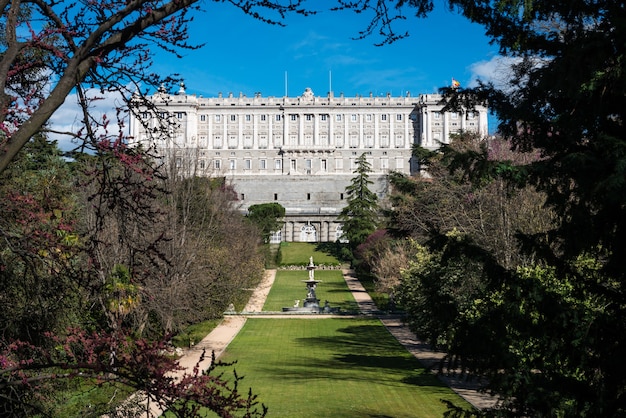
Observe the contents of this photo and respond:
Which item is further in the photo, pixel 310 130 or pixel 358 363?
pixel 310 130

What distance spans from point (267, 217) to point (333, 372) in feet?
137

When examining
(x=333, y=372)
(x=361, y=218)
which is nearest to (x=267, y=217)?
(x=361, y=218)

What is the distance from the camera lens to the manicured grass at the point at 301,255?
5170cm

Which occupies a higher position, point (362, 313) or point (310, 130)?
point (310, 130)

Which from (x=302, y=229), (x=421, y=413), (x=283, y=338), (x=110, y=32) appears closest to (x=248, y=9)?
(x=110, y=32)

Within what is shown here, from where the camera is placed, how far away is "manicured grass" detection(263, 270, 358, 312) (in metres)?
32.5

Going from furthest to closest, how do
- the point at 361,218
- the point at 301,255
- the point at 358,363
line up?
the point at 301,255 < the point at 361,218 < the point at 358,363

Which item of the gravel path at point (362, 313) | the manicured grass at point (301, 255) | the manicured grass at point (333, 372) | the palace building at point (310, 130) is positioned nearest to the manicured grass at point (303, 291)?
the gravel path at point (362, 313)

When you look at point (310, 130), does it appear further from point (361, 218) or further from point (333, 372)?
point (333, 372)

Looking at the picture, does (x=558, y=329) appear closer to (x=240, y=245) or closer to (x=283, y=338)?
(x=283, y=338)

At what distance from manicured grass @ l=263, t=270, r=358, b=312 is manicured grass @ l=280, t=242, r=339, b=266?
315 centimetres

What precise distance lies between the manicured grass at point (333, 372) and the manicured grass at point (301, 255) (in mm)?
25483

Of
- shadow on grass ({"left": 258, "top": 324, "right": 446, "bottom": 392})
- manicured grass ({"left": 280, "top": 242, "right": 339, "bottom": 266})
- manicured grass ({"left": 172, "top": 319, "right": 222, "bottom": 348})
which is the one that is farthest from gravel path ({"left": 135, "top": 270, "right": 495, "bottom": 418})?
manicured grass ({"left": 280, "top": 242, "right": 339, "bottom": 266})

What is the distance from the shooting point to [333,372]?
1717 centimetres
